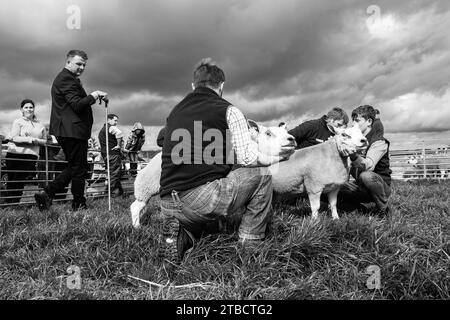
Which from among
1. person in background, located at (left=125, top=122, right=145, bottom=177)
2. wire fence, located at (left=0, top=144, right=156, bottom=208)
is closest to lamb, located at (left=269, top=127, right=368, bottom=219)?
wire fence, located at (left=0, top=144, right=156, bottom=208)

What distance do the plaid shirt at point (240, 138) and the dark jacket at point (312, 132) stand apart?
341 cm

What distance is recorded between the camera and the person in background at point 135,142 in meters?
10.8

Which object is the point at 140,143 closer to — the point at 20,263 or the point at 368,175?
the point at 368,175

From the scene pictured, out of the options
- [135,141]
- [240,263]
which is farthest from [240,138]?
[135,141]

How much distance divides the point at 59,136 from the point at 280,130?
369 cm

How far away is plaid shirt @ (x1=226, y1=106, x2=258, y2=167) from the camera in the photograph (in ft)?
9.71

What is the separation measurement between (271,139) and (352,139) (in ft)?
7.40

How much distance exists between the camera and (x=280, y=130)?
3428mm

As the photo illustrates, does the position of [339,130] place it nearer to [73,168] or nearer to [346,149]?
[346,149]

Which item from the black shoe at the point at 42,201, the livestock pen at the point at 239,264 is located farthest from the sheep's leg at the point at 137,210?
the black shoe at the point at 42,201

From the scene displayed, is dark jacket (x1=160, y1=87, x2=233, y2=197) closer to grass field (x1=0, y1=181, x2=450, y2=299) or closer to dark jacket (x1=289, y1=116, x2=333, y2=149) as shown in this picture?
grass field (x1=0, y1=181, x2=450, y2=299)
